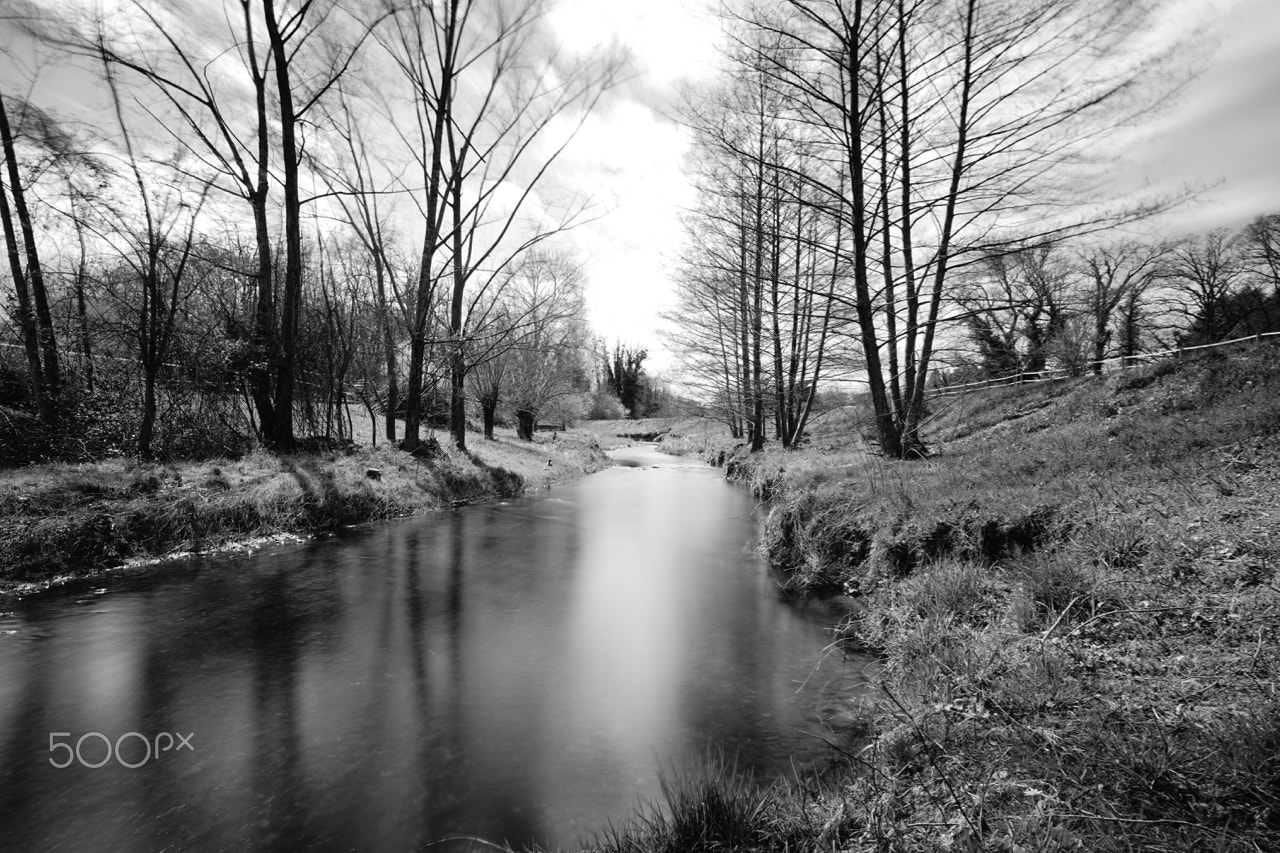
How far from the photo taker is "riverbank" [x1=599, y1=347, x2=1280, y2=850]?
6.06 ft

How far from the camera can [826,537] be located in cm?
657

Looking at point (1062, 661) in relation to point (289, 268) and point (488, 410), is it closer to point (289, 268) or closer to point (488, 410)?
point (289, 268)

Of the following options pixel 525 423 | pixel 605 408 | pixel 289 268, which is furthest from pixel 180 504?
pixel 605 408

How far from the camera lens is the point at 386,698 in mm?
3955

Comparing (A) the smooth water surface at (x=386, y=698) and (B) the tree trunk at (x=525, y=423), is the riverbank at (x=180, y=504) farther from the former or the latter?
(B) the tree trunk at (x=525, y=423)

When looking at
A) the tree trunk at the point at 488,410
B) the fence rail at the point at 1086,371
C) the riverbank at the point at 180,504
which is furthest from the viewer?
the tree trunk at the point at 488,410

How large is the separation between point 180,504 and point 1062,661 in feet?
33.1

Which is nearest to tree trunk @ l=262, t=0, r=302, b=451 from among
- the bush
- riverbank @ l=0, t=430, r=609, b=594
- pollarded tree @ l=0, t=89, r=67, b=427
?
riverbank @ l=0, t=430, r=609, b=594

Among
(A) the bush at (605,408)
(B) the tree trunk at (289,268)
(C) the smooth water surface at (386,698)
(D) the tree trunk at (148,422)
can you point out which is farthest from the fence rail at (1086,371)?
(A) the bush at (605,408)

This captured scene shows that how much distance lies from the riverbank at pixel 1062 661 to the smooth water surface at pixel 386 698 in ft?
2.08

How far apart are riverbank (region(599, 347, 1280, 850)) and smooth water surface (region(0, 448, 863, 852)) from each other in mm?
635

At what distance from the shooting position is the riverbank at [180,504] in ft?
20.8

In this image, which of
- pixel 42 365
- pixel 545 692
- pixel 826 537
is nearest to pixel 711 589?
pixel 826 537

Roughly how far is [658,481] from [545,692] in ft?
45.9
